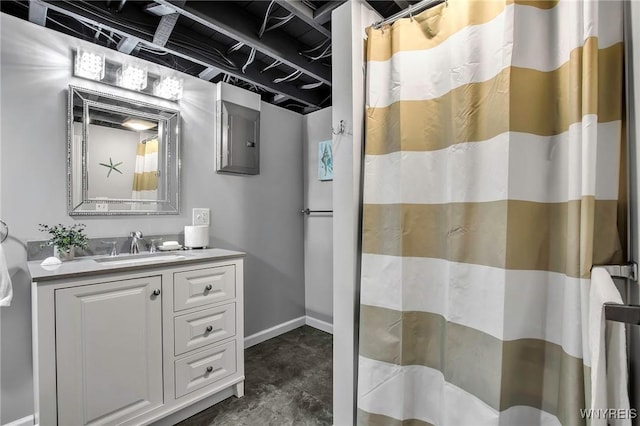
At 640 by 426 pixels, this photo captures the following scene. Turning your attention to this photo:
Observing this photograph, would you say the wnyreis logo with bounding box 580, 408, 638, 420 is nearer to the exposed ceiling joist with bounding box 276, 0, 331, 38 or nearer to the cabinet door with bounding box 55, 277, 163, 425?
the cabinet door with bounding box 55, 277, 163, 425

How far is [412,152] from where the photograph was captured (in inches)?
45.1

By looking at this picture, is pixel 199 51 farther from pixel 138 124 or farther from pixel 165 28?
pixel 138 124

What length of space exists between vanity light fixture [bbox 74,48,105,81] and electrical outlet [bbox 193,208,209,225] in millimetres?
1024

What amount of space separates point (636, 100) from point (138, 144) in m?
2.40

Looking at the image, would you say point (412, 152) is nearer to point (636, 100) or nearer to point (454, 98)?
point (454, 98)

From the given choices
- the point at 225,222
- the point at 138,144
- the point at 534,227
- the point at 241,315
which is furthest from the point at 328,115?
the point at 534,227

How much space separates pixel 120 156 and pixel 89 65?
1.79ft

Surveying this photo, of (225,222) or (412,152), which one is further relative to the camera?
(225,222)

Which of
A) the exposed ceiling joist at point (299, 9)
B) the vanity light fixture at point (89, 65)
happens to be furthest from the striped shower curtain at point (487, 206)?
the vanity light fixture at point (89, 65)

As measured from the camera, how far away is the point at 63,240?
1473 millimetres

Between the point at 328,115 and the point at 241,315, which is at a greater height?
the point at 328,115

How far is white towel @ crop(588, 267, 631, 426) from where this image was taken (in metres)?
0.64

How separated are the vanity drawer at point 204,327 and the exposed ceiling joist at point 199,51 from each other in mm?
1731

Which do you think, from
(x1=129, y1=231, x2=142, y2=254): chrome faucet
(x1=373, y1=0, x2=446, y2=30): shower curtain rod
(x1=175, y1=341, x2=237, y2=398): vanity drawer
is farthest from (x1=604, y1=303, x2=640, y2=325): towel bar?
(x1=129, y1=231, x2=142, y2=254): chrome faucet
